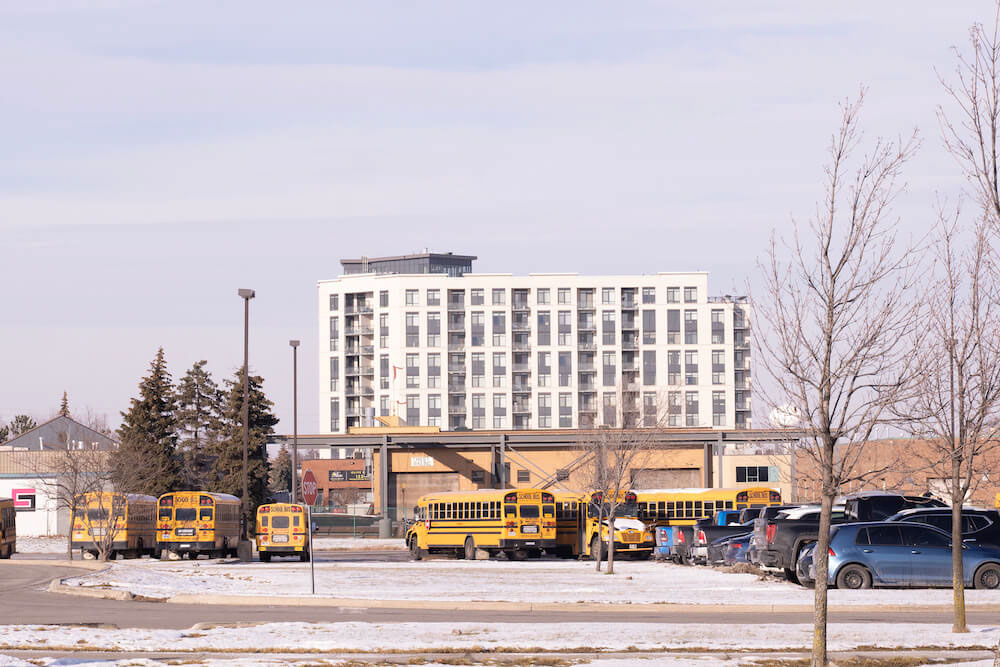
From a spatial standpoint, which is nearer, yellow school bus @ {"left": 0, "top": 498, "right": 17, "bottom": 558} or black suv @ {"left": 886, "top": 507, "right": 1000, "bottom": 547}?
black suv @ {"left": 886, "top": 507, "right": 1000, "bottom": 547}

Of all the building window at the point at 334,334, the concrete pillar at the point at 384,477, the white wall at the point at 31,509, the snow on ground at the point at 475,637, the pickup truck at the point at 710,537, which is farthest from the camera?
the building window at the point at 334,334

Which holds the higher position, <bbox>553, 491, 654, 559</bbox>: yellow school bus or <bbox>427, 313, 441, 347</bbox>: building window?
<bbox>427, 313, 441, 347</bbox>: building window

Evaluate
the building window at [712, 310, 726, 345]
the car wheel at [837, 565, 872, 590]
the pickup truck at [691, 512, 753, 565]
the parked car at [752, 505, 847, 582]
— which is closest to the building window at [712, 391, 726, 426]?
the building window at [712, 310, 726, 345]

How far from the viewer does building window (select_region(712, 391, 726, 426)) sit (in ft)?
428

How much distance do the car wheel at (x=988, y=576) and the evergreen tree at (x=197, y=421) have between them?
66.5 meters

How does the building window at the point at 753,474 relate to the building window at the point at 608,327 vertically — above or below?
below

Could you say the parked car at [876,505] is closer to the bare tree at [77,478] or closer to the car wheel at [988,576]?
the car wheel at [988,576]

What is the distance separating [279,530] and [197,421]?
4604cm

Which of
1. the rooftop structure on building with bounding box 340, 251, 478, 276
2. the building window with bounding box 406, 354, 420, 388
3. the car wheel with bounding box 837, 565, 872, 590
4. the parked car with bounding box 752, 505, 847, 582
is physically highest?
the rooftop structure on building with bounding box 340, 251, 478, 276

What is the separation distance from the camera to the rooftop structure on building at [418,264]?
153750 mm

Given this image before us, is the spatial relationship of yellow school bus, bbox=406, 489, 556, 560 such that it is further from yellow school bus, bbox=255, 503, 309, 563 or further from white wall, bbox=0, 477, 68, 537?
white wall, bbox=0, 477, 68, 537

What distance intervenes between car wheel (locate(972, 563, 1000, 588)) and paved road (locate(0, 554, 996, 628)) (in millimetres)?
4685

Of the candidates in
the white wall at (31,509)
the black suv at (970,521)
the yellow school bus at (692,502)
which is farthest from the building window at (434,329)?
the black suv at (970,521)

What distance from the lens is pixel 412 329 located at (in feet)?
436
